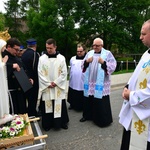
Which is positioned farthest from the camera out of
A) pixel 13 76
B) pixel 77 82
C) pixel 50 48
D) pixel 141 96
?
pixel 77 82

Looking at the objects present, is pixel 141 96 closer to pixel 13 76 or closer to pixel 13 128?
pixel 13 128

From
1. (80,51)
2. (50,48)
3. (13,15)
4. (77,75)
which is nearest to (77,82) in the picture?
(77,75)

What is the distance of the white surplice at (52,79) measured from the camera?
4.23 m

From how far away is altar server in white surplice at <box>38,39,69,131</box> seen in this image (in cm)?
423

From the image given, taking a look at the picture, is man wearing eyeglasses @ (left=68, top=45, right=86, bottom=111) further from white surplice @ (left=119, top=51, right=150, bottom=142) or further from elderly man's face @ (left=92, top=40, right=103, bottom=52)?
white surplice @ (left=119, top=51, right=150, bottom=142)

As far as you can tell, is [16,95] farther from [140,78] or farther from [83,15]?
[83,15]

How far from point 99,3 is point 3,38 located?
21.9 m

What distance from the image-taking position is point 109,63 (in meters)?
4.34

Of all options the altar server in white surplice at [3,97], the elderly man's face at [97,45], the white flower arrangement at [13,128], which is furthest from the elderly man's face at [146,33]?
the elderly man's face at [97,45]

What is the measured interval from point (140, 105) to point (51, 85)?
7.38 feet

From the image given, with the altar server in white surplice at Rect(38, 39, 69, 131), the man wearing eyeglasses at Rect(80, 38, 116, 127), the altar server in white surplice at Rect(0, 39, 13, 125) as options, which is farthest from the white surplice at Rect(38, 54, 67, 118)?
the altar server in white surplice at Rect(0, 39, 13, 125)

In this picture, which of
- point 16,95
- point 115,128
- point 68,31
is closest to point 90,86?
point 115,128

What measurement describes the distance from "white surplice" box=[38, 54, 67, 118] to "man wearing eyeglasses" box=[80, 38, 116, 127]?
0.59 metres

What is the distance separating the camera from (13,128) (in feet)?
8.14
